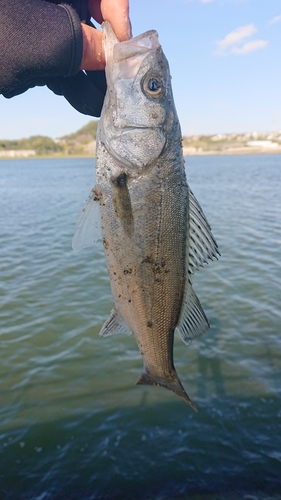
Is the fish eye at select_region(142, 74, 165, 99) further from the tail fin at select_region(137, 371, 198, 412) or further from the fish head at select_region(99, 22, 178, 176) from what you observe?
the tail fin at select_region(137, 371, 198, 412)

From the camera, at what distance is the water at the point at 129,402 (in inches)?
200

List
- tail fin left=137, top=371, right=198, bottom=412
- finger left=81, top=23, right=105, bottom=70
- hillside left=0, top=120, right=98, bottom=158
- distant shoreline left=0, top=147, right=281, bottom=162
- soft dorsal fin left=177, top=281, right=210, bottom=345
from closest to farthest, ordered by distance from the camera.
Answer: finger left=81, top=23, right=105, bottom=70
soft dorsal fin left=177, top=281, right=210, bottom=345
tail fin left=137, top=371, right=198, bottom=412
distant shoreline left=0, top=147, right=281, bottom=162
hillside left=0, top=120, right=98, bottom=158

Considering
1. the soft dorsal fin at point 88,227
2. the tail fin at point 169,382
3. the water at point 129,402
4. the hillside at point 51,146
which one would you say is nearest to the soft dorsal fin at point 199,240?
the soft dorsal fin at point 88,227

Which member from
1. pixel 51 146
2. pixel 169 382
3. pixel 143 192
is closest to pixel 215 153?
pixel 51 146

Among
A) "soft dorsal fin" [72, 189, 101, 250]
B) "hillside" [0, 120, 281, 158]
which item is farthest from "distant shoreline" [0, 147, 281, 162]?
"soft dorsal fin" [72, 189, 101, 250]

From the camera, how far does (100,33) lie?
272cm

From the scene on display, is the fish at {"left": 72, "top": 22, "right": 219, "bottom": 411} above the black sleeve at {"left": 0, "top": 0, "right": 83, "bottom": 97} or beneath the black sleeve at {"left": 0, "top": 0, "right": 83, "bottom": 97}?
beneath

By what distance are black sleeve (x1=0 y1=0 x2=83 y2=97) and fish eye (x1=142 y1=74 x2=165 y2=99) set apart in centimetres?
49

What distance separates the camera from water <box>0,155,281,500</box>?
509 centimetres

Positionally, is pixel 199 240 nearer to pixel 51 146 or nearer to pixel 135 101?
pixel 135 101

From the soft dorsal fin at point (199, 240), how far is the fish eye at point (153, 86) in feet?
2.72

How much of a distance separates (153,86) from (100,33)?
54cm

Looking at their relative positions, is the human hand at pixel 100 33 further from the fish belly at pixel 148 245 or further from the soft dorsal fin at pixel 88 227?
the soft dorsal fin at pixel 88 227

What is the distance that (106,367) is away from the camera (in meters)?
7.46
